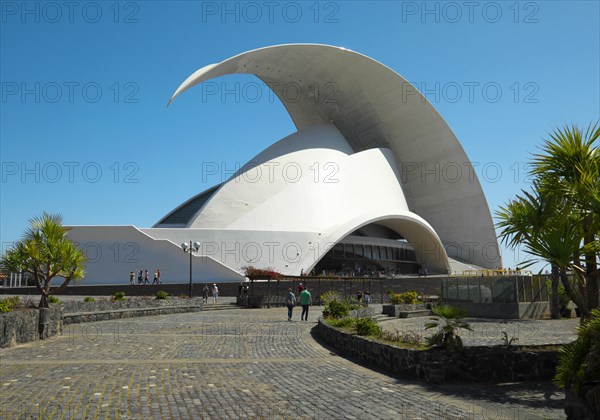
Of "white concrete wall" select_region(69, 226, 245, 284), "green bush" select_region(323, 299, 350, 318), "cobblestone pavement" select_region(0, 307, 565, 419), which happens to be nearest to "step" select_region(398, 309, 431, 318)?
"green bush" select_region(323, 299, 350, 318)

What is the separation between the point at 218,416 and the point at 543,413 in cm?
333

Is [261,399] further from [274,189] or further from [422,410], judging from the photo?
[274,189]

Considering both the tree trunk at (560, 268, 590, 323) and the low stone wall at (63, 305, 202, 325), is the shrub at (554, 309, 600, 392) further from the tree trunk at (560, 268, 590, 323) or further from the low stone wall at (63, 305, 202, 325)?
the low stone wall at (63, 305, 202, 325)

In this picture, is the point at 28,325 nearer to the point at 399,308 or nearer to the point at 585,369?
the point at 585,369

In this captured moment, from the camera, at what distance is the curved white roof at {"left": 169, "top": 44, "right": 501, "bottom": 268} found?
131ft

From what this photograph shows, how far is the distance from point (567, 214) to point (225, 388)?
15.9 ft

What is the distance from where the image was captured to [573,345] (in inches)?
192

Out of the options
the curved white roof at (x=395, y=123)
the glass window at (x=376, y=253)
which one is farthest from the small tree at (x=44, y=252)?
the glass window at (x=376, y=253)

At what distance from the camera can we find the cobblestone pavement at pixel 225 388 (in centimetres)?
540

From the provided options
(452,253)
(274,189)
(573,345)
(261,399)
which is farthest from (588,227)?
(452,253)

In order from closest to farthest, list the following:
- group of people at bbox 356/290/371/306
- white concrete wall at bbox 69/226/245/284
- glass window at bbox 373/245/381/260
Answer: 1. group of people at bbox 356/290/371/306
2. white concrete wall at bbox 69/226/245/284
3. glass window at bbox 373/245/381/260

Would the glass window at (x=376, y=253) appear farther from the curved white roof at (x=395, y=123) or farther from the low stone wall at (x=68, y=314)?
the low stone wall at (x=68, y=314)

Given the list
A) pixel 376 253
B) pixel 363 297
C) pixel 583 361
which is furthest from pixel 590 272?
pixel 376 253

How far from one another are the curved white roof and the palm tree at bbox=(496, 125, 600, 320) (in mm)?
32454
